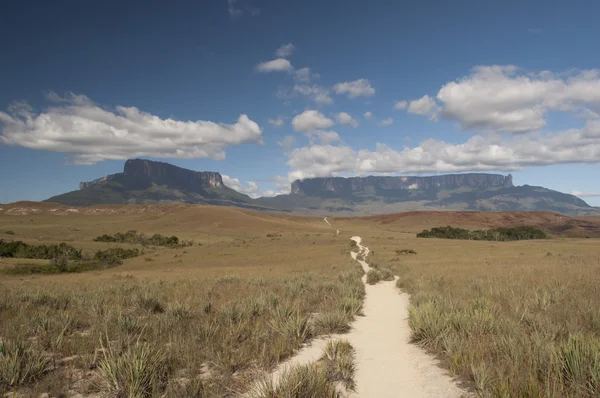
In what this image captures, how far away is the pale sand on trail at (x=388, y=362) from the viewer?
5355mm

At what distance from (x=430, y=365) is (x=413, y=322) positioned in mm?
1923

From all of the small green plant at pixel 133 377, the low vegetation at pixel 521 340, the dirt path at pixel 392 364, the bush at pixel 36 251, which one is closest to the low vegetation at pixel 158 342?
the small green plant at pixel 133 377

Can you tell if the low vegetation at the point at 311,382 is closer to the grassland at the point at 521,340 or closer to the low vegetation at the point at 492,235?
the grassland at the point at 521,340

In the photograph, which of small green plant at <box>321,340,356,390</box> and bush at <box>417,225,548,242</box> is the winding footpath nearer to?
small green plant at <box>321,340,356,390</box>

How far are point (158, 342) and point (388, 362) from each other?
489 centimetres

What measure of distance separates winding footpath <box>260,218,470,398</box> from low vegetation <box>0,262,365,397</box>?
402 millimetres

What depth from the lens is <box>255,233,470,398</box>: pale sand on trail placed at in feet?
17.6

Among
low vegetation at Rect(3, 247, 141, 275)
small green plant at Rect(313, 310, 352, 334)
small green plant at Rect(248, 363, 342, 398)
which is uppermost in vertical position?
small green plant at Rect(248, 363, 342, 398)

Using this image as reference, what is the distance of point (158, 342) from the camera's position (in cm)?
702

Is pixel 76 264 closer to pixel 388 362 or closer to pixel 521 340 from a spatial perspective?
pixel 388 362

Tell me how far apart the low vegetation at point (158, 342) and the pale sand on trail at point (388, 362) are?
1.27ft

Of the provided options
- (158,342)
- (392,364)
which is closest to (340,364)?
(392,364)

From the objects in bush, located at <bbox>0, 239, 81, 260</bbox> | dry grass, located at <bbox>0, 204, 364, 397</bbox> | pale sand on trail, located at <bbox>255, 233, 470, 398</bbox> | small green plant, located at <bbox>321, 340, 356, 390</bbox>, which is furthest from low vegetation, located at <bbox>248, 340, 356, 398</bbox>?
bush, located at <bbox>0, 239, 81, 260</bbox>

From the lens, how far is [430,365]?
20.7ft
